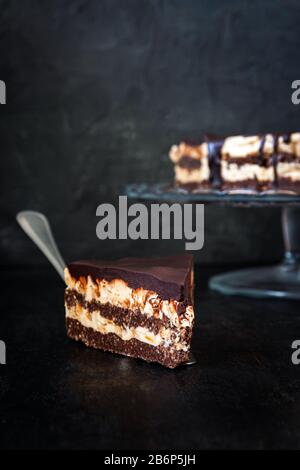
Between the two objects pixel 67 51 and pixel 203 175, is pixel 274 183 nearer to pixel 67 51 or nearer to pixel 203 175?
pixel 203 175

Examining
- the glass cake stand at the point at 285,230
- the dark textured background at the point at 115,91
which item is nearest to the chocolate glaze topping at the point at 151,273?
the glass cake stand at the point at 285,230

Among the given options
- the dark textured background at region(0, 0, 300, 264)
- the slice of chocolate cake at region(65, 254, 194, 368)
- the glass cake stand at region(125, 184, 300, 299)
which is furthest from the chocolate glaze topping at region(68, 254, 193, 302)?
the dark textured background at region(0, 0, 300, 264)

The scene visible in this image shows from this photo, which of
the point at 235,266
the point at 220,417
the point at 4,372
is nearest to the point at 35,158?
the point at 235,266

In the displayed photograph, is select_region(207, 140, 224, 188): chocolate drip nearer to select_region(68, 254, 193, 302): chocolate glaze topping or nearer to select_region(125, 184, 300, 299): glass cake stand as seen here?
select_region(125, 184, 300, 299): glass cake stand

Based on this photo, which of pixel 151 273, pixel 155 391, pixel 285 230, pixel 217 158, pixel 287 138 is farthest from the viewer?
pixel 285 230

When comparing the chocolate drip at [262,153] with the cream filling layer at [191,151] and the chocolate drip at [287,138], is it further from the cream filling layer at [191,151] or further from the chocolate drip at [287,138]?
the cream filling layer at [191,151]

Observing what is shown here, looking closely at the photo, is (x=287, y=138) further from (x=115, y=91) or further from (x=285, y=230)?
(x=115, y=91)

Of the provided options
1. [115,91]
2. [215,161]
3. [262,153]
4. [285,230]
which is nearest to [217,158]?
[215,161]
